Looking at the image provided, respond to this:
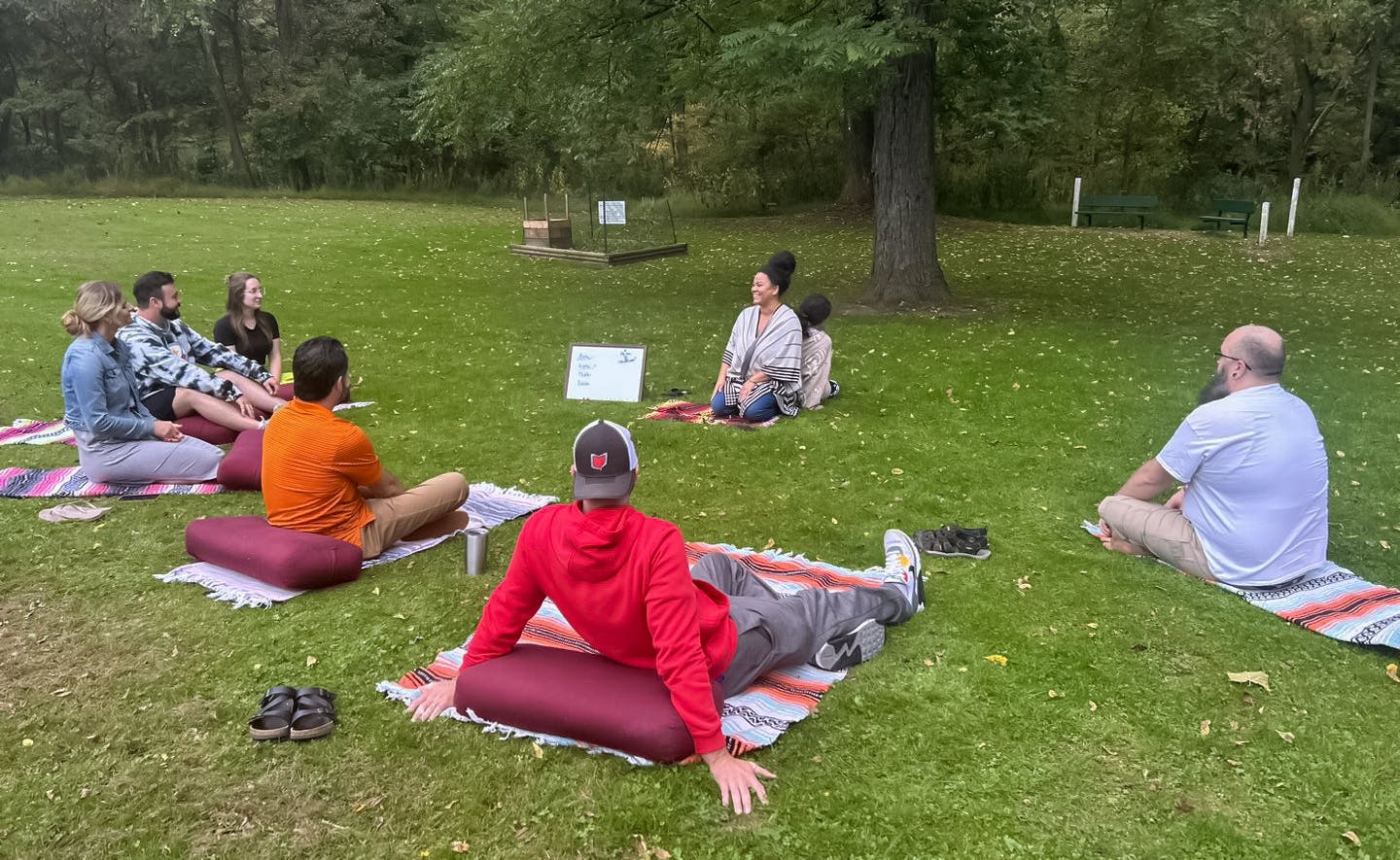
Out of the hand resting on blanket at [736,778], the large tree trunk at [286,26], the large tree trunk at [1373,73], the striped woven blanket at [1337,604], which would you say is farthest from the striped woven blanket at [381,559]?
the large tree trunk at [286,26]

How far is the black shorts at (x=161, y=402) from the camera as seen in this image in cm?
758

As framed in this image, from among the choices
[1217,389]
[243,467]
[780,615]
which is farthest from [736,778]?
[243,467]

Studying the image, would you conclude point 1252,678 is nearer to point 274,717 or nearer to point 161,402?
point 274,717

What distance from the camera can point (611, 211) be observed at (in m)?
20.3

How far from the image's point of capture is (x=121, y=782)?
365 centimetres

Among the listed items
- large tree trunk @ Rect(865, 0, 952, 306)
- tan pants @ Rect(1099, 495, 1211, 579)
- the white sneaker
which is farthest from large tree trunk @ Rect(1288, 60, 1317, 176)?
the white sneaker

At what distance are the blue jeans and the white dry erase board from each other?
95 cm

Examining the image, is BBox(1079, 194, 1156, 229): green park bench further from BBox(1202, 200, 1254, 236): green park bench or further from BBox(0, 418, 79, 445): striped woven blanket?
BBox(0, 418, 79, 445): striped woven blanket

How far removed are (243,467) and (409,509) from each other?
185 cm

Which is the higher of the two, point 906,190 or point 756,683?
point 906,190

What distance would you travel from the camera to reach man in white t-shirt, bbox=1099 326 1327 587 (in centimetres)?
496

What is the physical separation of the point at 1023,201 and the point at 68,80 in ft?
123

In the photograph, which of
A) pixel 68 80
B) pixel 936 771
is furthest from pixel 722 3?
pixel 68 80

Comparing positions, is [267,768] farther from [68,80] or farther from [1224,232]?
[68,80]
